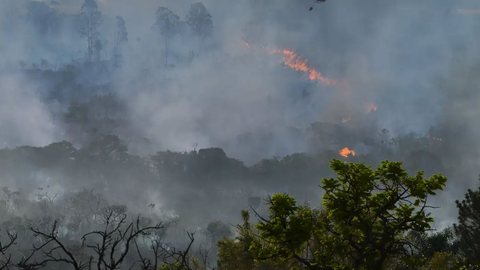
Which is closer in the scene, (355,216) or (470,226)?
(355,216)

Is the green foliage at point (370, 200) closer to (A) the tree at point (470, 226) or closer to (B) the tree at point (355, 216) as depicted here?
(B) the tree at point (355, 216)

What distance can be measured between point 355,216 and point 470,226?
68.2 ft

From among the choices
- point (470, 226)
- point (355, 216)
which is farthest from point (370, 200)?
point (470, 226)

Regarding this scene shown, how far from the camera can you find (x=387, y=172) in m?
10.9

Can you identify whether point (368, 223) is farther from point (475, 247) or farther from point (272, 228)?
point (475, 247)

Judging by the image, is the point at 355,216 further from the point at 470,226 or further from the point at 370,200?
the point at 470,226

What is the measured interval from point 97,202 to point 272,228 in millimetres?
Result: 184485

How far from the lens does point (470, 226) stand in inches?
1077

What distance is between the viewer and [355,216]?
10984 mm

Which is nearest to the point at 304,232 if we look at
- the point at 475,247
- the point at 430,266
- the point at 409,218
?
the point at 409,218

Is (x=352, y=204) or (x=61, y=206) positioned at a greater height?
(x=61, y=206)

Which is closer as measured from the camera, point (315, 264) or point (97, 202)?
point (315, 264)

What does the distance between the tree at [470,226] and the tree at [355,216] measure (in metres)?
19.6

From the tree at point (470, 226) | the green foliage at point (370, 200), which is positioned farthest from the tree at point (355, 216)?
the tree at point (470, 226)
